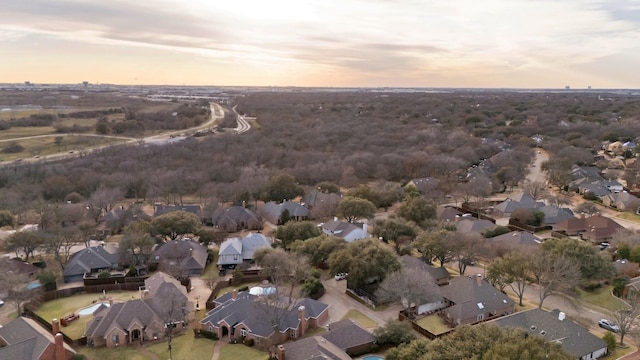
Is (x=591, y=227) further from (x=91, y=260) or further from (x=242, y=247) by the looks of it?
(x=91, y=260)

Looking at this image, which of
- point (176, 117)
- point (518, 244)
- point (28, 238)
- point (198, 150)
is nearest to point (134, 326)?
point (28, 238)

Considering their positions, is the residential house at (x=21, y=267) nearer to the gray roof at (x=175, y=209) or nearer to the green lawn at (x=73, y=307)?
the green lawn at (x=73, y=307)

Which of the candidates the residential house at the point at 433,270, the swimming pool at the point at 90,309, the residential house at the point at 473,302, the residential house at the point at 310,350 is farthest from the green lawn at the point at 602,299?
the swimming pool at the point at 90,309

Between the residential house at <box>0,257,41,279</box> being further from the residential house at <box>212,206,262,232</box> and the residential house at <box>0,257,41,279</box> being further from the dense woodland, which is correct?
the residential house at <box>212,206,262,232</box>

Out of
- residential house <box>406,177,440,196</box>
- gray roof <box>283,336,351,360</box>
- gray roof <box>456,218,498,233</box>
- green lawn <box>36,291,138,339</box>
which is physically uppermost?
residential house <box>406,177,440,196</box>

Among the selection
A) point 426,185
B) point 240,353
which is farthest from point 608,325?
point 426,185

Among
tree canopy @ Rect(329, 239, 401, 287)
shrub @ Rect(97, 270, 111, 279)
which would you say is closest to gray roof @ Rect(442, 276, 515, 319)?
tree canopy @ Rect(329, 239, 401, 287)
